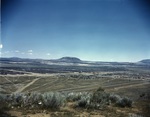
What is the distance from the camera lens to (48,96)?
1191 centimetres

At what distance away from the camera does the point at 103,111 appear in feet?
37.6

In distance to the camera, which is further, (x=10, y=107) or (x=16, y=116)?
(x=10, y=107)

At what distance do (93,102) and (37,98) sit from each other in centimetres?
287

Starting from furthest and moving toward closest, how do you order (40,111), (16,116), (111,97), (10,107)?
Result: (111,97)
(10,107)
(40,111)
(16,116)

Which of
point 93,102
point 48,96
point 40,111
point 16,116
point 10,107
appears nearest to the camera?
point 16,116

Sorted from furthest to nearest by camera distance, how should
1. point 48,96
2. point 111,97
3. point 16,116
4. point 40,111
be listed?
1. point 111,97
2. point 48,96
3. point 40,111
4. point 16,116

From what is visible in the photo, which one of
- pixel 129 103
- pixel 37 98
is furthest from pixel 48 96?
pixel 129 103

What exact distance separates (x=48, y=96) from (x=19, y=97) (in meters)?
1.86

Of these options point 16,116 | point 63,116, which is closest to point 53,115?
point 63,116

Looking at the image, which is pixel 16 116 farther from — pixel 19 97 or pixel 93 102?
pixel 93 102

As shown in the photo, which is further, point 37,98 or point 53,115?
point 37,98

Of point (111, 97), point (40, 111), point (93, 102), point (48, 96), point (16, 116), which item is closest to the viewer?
point (16, 116)

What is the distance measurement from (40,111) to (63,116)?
1167 millimetres

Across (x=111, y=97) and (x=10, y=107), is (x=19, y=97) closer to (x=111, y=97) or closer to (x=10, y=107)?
(x=10, y=107)
